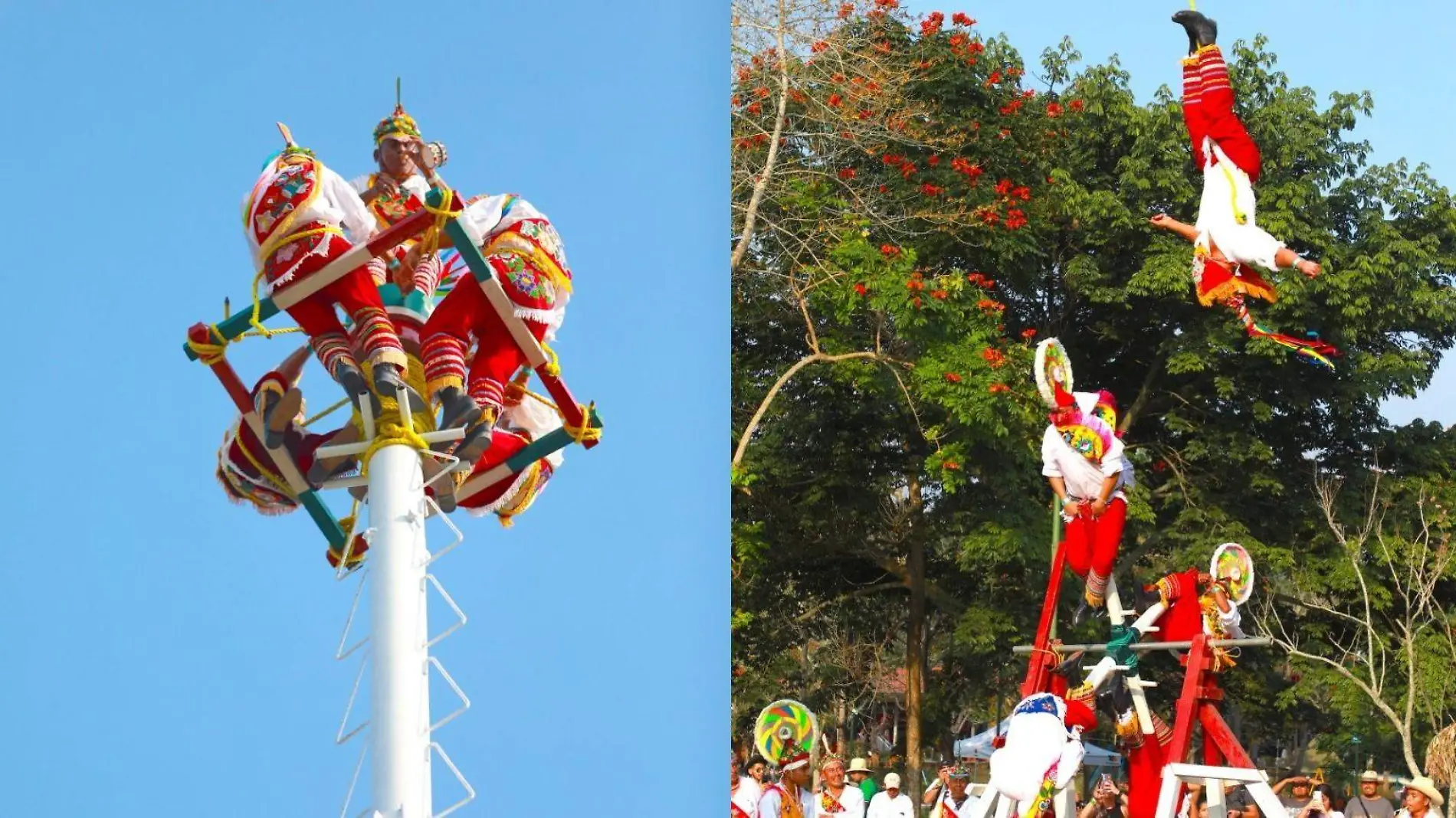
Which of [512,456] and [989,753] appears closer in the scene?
[512,456]

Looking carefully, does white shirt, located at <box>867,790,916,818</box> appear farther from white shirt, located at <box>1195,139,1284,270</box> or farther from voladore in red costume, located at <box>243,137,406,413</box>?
voladore in red costume, located at <box>243,137,406,413</box>

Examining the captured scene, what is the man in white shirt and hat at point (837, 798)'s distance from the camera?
766cm

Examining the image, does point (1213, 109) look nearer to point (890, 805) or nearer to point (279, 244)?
point (890, 805)

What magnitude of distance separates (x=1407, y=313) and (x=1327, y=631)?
97.5 inches

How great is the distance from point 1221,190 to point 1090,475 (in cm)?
160

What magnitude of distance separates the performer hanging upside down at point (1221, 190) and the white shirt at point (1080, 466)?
94cm

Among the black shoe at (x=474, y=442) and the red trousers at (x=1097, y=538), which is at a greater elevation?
the red trousers at (x=1097, y=538)

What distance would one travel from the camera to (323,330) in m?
3.42

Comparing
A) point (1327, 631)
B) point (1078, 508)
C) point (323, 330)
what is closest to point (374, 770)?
point (323, 330)

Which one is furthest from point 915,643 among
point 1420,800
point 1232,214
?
point 1420,800

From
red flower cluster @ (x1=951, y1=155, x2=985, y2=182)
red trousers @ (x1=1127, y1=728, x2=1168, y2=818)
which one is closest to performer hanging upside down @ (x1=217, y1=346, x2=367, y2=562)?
red trousers @ (x1=1127, y1=728, x2=1168, y2=818)

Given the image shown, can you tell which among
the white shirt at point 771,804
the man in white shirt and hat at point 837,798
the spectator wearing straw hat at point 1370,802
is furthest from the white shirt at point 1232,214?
the white shirt at point 771,804

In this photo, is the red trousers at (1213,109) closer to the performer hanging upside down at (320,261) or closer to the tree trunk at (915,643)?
the performer hanging upside down at (320,261)

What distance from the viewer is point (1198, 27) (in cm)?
719
